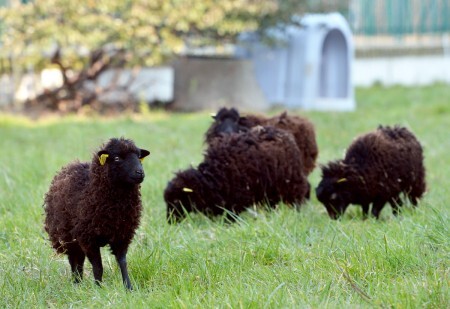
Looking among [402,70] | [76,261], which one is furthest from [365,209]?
[402,70]

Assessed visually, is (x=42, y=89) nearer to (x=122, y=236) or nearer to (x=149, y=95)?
(x=149, y=95)

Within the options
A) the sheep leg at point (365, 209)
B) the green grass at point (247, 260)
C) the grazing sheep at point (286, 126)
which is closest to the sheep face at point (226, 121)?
the grazing sheep at point (286, 126)

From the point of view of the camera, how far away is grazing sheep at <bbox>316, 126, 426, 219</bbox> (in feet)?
23.2

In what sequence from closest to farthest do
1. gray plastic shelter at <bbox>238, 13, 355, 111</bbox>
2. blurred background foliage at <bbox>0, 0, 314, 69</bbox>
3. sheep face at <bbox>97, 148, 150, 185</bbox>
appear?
sheep face at <bbox>97, 148, 150, 185</bbox> < blurred background foliage at <bbox>0, 0, 314, 69</bbox> < gray plastic shelter at <bbox>238, 13, 355, 111</bbox>

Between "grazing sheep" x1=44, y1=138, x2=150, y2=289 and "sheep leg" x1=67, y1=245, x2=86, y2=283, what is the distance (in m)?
0.03

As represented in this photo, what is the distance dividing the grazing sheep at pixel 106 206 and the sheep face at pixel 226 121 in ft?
9.91

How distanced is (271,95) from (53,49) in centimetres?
510

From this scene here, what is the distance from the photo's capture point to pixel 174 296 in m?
4.26

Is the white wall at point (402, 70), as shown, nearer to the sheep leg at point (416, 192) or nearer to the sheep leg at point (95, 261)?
the sheep leg at point (416, 192)

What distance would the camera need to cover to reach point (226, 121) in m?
7.86

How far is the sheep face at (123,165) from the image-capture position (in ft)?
15.0

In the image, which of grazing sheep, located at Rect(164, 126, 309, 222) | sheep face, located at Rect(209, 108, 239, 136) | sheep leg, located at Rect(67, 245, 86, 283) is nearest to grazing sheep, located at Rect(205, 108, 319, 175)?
sheep face, located at Rect(209, 108, 239, 136)

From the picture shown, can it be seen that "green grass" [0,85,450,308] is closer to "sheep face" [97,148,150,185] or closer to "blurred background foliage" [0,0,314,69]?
"sheep face" [97,148,150,185]

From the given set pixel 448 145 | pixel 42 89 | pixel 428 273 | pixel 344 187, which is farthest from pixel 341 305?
pixel 42 89
